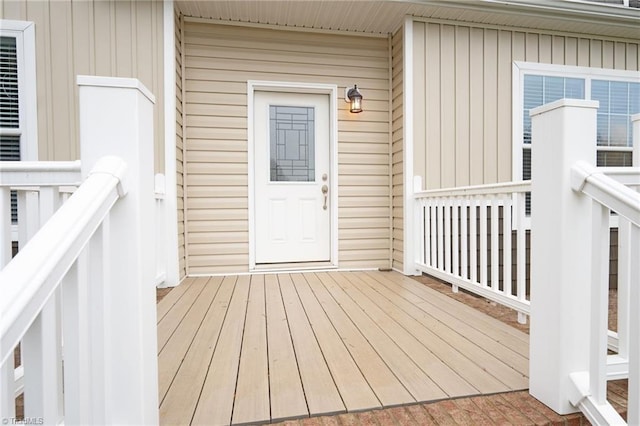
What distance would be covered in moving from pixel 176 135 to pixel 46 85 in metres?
1.19

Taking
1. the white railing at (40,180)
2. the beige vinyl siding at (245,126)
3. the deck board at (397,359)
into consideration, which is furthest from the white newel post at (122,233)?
the beige vinyl siding at (245,126)

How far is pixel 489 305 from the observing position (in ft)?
8.50

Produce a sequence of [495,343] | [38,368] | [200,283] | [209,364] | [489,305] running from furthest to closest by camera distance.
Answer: [200,283] → [489,305] → [495,343] → [209,364] → [38,368]

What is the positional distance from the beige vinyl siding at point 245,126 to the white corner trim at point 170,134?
1.12 ft

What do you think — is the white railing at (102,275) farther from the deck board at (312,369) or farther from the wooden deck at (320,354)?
the deck board at (312,369)

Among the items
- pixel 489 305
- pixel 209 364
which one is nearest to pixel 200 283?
pixel 209 364

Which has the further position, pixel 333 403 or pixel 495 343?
pixel 495 343

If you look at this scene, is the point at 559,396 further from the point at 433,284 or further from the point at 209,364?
the point at 433,284

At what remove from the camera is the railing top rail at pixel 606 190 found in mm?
1052

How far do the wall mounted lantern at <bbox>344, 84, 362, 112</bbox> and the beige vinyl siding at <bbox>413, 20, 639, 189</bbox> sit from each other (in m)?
0.57

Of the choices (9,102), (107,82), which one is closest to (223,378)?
(107,82)

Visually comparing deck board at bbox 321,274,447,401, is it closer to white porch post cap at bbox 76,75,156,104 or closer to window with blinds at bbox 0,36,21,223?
white porch post cap at bbox 76,75,156,104

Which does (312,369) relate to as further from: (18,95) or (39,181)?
(18,95)

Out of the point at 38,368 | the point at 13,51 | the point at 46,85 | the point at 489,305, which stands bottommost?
the point at 489,305
